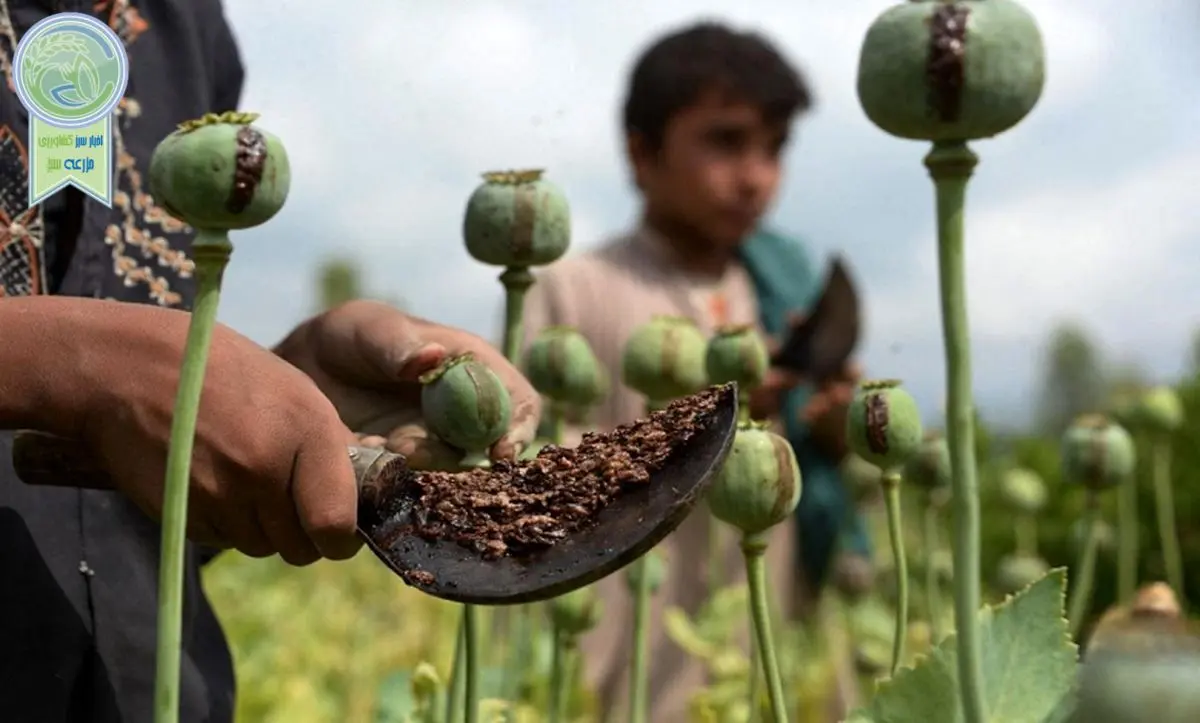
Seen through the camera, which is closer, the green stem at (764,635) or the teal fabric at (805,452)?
the green stem at (764,635)

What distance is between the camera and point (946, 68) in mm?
353

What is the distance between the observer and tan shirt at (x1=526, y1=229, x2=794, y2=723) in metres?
1.74

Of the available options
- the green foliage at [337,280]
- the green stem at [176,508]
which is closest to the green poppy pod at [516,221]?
the green stem at [176,508]

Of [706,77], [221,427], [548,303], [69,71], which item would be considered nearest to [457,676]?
[221,427]

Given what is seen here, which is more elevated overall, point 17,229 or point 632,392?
point 17,229

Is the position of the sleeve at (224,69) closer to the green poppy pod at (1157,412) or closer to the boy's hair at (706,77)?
the green poppy pod at (1157,412)

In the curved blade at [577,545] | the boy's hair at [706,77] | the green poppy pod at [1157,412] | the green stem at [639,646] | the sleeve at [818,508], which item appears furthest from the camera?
the boy's hair at [706,77]

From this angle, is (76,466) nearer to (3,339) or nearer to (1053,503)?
(3,339)

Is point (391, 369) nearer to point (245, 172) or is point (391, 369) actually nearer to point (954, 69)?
point (245, 172)

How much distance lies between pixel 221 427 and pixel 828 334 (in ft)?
4.07

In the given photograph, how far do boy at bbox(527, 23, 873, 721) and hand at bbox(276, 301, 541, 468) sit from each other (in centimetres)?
103

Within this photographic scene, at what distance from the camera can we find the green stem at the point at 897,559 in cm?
59

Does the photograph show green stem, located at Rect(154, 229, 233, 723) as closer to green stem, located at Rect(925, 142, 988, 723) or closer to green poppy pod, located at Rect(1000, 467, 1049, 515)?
green stem, located at Rect(925, 142, 988, 723)

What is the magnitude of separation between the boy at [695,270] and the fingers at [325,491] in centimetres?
123
